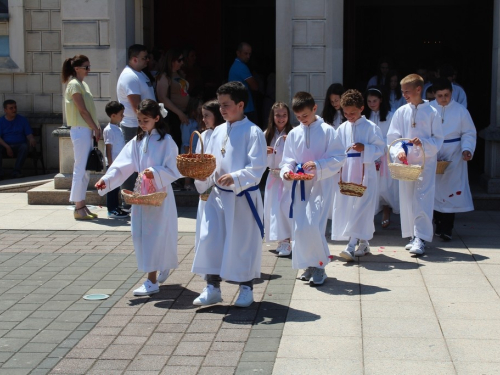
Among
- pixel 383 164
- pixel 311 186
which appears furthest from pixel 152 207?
pixel 383 164

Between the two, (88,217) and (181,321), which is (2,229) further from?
(181,321)

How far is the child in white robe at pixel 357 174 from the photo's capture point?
27.6 ft

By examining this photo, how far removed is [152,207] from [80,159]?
376 cm

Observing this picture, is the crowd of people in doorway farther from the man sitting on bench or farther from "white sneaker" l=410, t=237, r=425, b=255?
the man sitting on bench

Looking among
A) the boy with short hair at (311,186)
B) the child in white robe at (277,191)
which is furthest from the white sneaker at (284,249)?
the boy with short hair at (311,186)

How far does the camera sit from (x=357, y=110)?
27.5ft

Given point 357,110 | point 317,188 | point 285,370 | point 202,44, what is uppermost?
point 202,44

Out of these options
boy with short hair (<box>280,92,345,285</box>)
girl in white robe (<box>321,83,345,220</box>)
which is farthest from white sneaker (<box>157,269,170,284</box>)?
girl in white robe (<box>321,83,345,220</box>)

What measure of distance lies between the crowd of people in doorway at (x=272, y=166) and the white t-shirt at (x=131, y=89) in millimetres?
16

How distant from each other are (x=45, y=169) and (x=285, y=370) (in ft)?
32.4

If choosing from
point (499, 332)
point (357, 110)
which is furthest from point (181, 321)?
point (357, 110)

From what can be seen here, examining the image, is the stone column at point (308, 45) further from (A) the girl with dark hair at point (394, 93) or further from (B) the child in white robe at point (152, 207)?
(B) the child in white robe at point (152, 207)

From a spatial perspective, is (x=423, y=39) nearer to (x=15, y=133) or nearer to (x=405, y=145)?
(x=15, y=133)

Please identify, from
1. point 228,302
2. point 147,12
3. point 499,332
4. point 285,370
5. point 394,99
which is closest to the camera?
point 285,370
